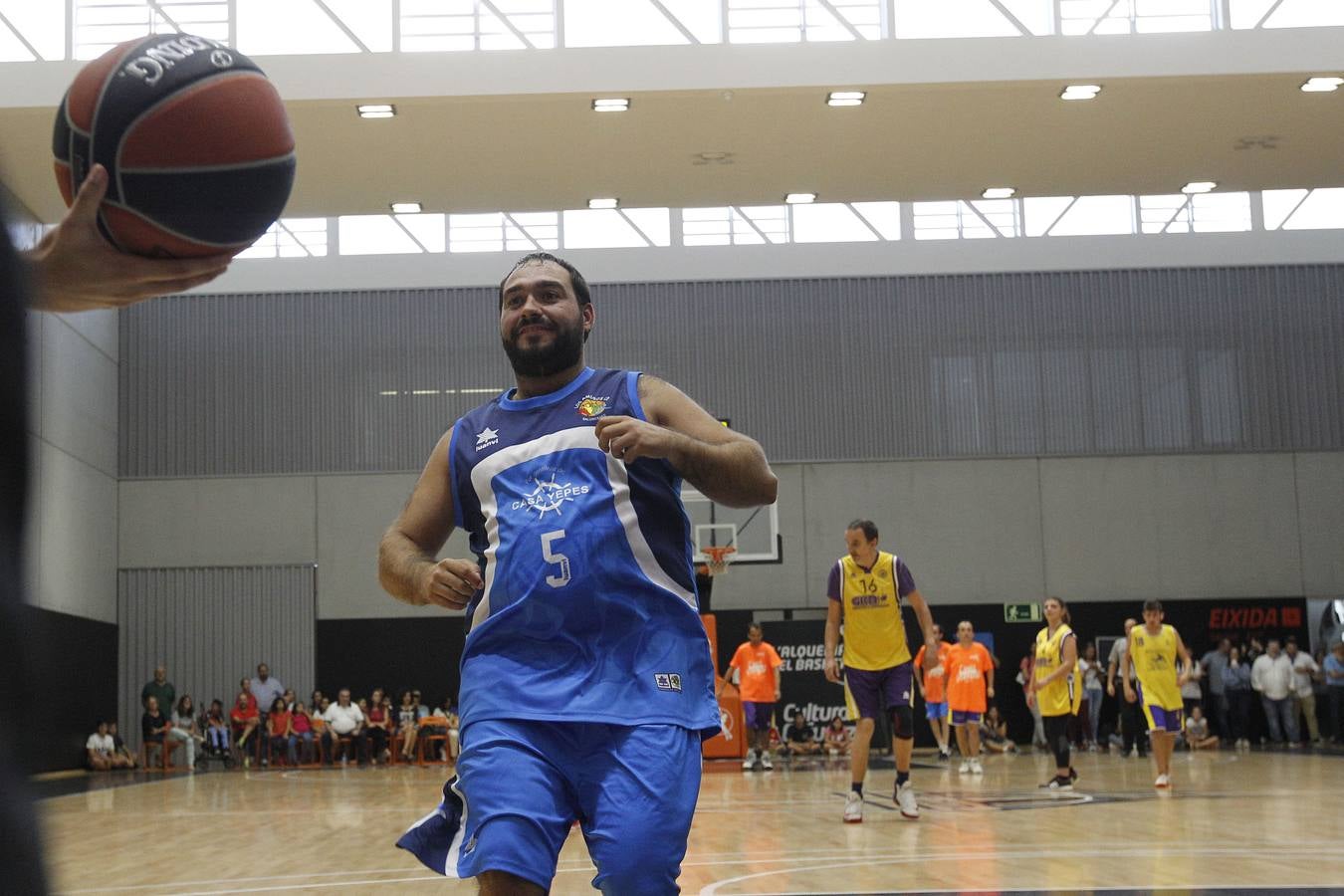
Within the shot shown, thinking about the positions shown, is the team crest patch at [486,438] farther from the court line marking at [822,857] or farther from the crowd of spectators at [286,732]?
the crowd of spectators at [286,732]

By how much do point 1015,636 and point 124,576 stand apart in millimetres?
14556

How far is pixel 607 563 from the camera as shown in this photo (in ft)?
11.2

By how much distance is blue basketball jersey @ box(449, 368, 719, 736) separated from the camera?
3.32m

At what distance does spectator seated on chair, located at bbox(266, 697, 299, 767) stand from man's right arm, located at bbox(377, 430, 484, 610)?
20.1 metres

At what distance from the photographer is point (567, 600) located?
337 centimetres

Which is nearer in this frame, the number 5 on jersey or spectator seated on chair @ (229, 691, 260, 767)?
the number 5 on jersey

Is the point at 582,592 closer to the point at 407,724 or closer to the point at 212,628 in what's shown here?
the point at 407,724

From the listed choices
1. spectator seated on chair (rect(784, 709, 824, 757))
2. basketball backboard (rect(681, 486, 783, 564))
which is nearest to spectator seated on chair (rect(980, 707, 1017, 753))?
spectator seated on chair (rect(784, 709, 824, 757))

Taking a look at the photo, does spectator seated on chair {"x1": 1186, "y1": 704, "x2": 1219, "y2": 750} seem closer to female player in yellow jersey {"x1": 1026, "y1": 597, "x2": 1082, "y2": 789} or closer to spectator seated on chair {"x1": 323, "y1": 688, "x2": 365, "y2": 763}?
female player in yellow jersey {"x1": 1026, "y1": 597, "x2": 1082, "y2": 789}

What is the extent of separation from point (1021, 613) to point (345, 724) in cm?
1086

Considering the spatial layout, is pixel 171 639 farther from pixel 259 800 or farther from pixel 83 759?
pixel 259 800

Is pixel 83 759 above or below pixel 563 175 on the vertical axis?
below

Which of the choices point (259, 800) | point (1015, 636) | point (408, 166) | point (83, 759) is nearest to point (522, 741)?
point (259, 800)

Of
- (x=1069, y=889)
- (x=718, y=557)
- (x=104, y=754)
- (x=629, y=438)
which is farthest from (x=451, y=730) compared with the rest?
(x=629, y=438)
